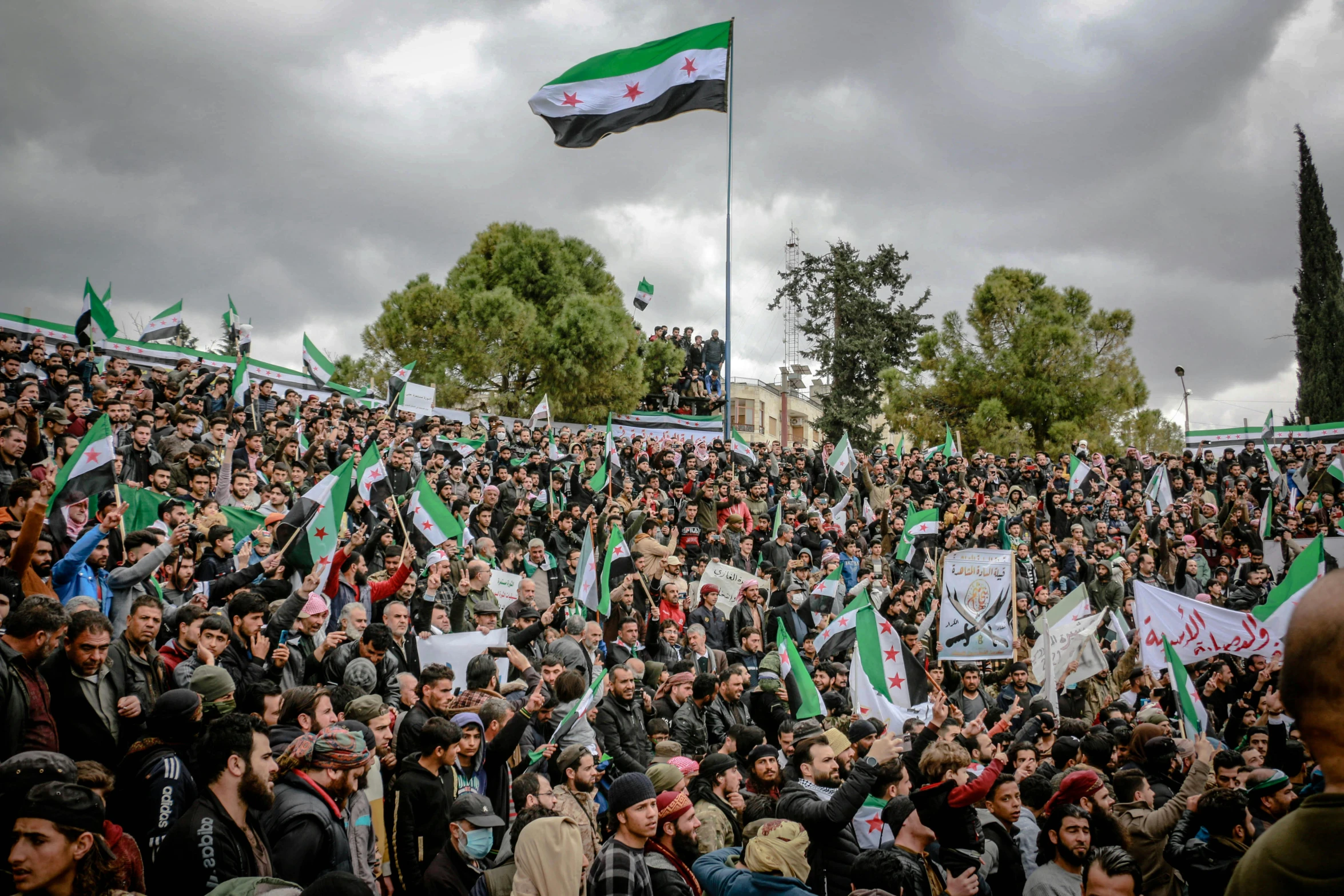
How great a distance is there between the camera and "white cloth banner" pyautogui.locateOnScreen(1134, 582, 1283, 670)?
886cm

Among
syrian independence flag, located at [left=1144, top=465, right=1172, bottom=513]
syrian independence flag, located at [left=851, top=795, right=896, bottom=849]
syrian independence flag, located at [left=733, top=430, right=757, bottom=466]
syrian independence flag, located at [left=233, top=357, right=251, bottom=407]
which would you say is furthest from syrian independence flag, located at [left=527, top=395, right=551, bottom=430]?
syrian independence flag, located at [left=851, top=795, right=896, bottom=849]

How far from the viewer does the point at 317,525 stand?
7637mm

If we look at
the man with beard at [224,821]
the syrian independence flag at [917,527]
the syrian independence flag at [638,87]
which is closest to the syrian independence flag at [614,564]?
the syrian independence flag at [917,527]

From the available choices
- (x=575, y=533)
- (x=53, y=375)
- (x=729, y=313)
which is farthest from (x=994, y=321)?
(x=53, y=375)

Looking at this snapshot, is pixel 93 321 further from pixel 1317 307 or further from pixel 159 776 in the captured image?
pixel 1317 307

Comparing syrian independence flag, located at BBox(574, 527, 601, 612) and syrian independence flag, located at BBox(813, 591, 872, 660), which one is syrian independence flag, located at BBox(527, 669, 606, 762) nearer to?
syrian independence flag, located at BBox(574, 527, 601, 612)

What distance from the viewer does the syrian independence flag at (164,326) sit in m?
18.2

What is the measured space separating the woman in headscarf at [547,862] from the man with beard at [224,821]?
1097 mm

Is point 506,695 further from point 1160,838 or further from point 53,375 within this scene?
point 53,375

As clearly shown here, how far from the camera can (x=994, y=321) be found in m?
35.8

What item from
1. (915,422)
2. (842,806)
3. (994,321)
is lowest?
(842,806)

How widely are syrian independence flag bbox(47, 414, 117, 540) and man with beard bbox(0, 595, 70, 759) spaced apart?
336 centimetres

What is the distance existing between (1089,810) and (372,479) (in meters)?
8.25

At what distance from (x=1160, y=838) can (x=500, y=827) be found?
364 cm
